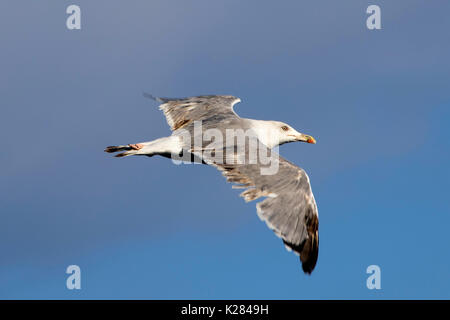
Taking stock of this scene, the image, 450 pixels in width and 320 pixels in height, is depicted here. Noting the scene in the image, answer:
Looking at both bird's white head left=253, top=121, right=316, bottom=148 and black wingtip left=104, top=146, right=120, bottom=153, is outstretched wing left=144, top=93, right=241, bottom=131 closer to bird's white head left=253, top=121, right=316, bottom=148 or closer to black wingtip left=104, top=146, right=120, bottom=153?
bird's white head left=253, top=121, right=316, bottom=148

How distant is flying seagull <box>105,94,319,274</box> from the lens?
35.4 feet

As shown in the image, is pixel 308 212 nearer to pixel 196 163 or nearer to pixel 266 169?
pixel 266 169

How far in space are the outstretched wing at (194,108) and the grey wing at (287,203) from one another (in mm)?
3494

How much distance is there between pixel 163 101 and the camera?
16.8m

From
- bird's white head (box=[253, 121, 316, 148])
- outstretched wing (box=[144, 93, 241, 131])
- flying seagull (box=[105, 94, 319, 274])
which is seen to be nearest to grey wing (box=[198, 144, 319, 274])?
flying seagull (box=[105, 94, 319, 274])

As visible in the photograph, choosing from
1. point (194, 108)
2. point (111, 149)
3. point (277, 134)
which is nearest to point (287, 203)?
point (277, 134)

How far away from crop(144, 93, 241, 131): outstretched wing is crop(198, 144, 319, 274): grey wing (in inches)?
138

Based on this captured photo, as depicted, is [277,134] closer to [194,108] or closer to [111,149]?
[194,108]

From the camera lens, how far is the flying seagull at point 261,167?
1080 centimetres

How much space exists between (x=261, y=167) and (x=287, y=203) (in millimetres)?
835

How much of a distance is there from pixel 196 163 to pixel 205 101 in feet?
12.0

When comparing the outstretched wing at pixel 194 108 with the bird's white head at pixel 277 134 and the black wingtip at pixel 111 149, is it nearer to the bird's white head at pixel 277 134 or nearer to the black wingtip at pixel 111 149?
the bird's white head at pixel 277 134

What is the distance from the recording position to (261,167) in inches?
448

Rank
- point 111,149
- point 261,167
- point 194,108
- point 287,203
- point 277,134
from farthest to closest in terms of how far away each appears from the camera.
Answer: point 194,108 → point 277,134 → point 111,149 → point 261,167 → point 287,203
